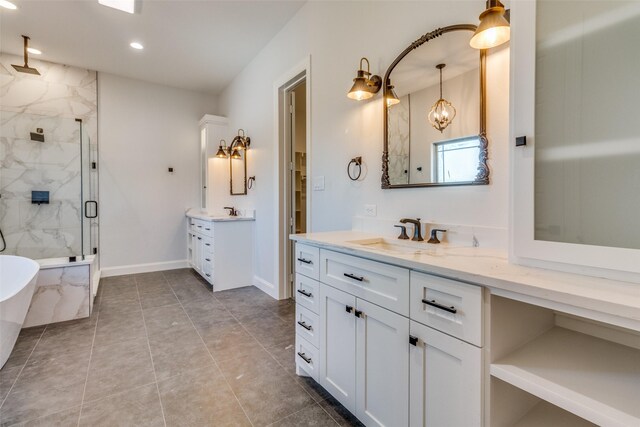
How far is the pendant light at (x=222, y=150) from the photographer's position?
14.5 feet

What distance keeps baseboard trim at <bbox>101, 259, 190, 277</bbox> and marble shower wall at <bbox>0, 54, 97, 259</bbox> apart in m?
1.06

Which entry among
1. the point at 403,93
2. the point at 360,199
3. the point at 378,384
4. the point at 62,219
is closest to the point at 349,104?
the point at 403,93

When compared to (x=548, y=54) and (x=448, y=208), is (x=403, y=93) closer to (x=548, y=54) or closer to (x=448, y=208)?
(x=448, y=208)

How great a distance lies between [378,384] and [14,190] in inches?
184

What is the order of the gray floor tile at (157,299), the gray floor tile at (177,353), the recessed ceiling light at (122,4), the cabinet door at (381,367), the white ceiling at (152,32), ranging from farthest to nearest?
the gray floor tile at (157,299) → the white ceiling at (152,32) → the recessed ceiling light at (122,4) → the gray floor tile at (177,353) → the cabinet door at (381,367)

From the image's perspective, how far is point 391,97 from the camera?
1970 mm

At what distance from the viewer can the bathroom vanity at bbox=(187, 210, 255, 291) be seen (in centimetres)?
374

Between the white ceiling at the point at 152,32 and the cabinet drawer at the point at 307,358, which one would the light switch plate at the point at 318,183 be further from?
the white ceiling at the point at 152,32

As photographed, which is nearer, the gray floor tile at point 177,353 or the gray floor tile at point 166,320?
the gray floor tile at point 177,353

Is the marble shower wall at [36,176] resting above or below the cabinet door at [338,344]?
above

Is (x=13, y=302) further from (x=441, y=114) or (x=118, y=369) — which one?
(x=441, y=114)

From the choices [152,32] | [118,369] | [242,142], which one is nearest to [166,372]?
[118,369]

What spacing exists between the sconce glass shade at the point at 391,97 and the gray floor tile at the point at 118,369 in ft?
8.00

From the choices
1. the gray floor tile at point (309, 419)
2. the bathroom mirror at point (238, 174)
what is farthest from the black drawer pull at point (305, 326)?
the bathroom mirror at point (238, 174)
